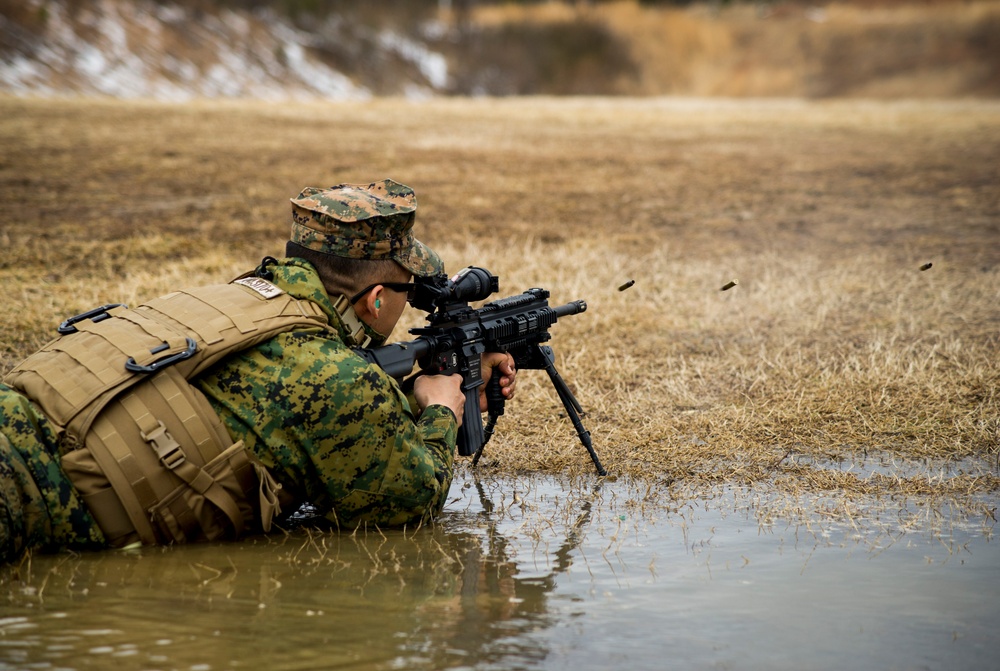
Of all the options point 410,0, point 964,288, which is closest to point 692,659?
point 964,288

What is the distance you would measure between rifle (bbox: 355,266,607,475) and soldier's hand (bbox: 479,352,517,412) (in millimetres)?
25

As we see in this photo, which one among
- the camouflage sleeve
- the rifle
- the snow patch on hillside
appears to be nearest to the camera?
the camouflage sleeve

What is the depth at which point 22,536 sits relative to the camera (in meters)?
3.81

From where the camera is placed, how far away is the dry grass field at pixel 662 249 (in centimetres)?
585

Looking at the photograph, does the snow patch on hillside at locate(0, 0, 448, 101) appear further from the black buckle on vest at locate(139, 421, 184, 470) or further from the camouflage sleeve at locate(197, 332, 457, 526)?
the black buckle on vest at locate(139, 421, 184, 470)

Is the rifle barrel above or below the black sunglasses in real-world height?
above

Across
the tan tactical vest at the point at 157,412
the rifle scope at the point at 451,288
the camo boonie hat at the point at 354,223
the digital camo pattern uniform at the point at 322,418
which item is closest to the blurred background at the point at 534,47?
the rifle scope at the point at 451,288

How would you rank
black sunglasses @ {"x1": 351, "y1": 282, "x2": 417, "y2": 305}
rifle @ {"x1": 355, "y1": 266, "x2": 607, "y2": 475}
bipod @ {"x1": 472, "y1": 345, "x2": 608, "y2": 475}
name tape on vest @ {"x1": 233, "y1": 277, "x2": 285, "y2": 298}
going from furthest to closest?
bipod @ {"x1": 472, "y1": 345, "x2": 608, "y2": 475} < rifle @ {"x1": 355, "y1": 266, "x2": 607, "y2": 475} < black sunglasses @ {"x1": 351, "y1": 282, "x2": 417, "y2": 305} < name tape on vest @ {"x1": 233, "y1": 277, "x2": 285, "y2": 298}

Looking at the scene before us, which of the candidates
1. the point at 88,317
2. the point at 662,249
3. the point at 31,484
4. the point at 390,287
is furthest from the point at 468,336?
the point at 662,249

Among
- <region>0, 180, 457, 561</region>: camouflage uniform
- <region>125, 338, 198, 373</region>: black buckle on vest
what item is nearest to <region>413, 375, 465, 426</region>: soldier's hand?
<region>0, 180, 457, 561</region>: camouflage uniform

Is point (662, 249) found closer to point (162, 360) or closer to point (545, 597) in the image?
point (545, 597)

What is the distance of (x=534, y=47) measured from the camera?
1772 inches

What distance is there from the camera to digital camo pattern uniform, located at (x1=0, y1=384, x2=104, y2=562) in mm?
3705

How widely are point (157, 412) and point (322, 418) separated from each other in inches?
22.5
